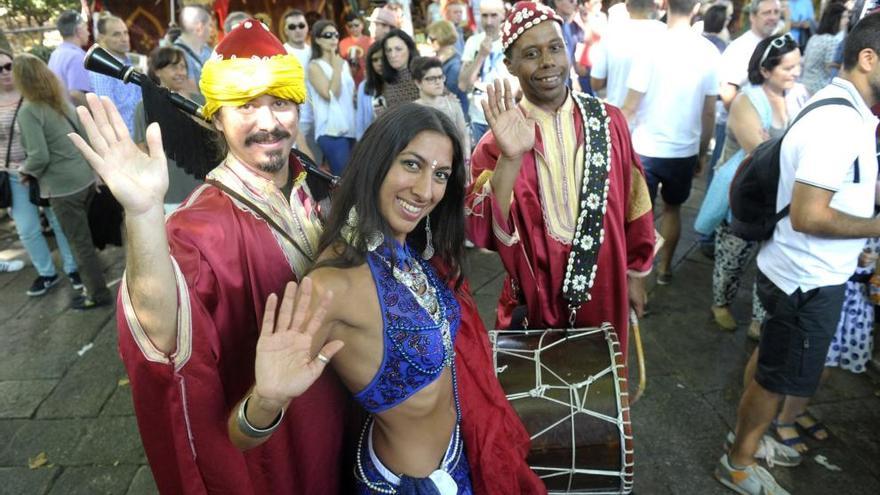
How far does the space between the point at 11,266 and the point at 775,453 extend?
6.29 meters

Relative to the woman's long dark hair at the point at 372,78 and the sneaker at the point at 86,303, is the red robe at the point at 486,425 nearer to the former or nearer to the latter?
the woman's long dark hair at the point at 372,78

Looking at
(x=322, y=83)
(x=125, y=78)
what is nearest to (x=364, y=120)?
(x=322, y=83)

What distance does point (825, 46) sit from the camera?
208 inches

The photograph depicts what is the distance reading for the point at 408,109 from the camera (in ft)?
5.66

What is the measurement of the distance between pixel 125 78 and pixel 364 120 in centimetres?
367

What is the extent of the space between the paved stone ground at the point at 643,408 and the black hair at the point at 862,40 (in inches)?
74.9

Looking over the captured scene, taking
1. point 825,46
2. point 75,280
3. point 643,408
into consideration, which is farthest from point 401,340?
point 825,46

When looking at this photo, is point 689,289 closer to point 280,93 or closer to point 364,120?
point 364,120

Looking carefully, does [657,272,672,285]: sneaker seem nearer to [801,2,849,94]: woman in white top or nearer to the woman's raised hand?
[801,2,849,94]: woman in white top

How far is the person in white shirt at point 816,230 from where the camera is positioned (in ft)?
7.42

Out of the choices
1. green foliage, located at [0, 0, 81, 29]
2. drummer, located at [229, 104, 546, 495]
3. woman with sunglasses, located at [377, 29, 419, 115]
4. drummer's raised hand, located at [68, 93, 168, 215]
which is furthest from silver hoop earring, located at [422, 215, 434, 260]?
green foliage, located at [0, 0, 81, 29]

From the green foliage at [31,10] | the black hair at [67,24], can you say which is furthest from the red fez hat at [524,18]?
the green foliage at [31,10]

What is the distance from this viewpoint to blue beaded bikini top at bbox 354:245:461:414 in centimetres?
164

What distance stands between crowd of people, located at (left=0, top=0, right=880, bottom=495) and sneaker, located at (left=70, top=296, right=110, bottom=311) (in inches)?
64.0
